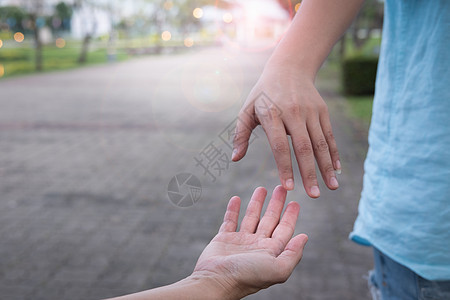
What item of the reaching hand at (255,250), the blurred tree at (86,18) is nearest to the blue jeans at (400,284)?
the reaching hand at (255,250)

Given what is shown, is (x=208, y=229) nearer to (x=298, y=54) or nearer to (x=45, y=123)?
(x=298, y=54)

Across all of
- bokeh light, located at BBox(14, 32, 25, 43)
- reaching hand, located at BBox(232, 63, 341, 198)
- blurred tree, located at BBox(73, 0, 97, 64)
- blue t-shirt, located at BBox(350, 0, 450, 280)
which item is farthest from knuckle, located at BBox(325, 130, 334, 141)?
bokeh light, located at BBox(14, 32, 25, 43)

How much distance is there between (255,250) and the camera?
53.3 inches

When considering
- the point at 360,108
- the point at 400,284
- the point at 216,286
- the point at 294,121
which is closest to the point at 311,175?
the point at 294,121

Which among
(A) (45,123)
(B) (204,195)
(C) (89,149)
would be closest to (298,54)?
(B) (204,195)

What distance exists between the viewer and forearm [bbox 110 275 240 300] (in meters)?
1.18

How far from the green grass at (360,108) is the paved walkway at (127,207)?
47cm

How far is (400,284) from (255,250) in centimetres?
50

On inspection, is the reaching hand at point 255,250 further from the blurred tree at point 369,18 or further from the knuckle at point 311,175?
the blurred tree at point 369,18

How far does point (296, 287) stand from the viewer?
3254 mm

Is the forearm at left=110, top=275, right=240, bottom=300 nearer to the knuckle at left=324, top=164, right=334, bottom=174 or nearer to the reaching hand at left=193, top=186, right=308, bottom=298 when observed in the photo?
the reaching hand at left=193, top=186, right=308, bottom=298

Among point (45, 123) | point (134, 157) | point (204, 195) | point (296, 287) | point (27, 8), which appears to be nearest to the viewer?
point (296, 287)

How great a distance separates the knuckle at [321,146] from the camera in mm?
1132

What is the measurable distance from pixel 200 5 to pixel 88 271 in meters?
46.7
